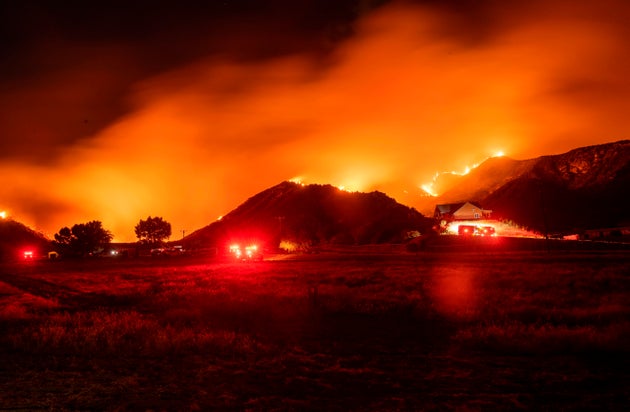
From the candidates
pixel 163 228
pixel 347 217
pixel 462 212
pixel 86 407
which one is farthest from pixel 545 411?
pixel 163 228

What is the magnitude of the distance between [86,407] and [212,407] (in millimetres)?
2295

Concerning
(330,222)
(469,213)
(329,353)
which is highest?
(330,222)

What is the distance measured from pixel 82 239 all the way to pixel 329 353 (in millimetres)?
134990

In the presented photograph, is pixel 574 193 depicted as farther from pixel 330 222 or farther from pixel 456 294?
pixel 456 294

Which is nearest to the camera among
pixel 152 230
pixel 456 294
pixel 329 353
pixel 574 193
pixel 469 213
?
pixel 329 353

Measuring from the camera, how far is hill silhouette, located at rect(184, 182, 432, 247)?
4904 inches

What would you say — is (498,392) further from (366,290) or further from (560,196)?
(560,196)

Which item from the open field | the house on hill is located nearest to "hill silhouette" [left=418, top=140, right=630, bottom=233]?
the house on hill

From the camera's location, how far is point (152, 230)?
182625 mm

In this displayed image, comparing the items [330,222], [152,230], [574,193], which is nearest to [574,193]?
[574,193]

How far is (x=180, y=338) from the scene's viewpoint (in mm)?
14023

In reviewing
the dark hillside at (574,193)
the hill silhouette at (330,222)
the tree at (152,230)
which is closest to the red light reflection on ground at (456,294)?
the hill silhouette at (330,222)

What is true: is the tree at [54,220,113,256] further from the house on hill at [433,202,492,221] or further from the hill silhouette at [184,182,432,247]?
the house on hill at [433,202,492,221]

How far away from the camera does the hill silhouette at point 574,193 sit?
125m
